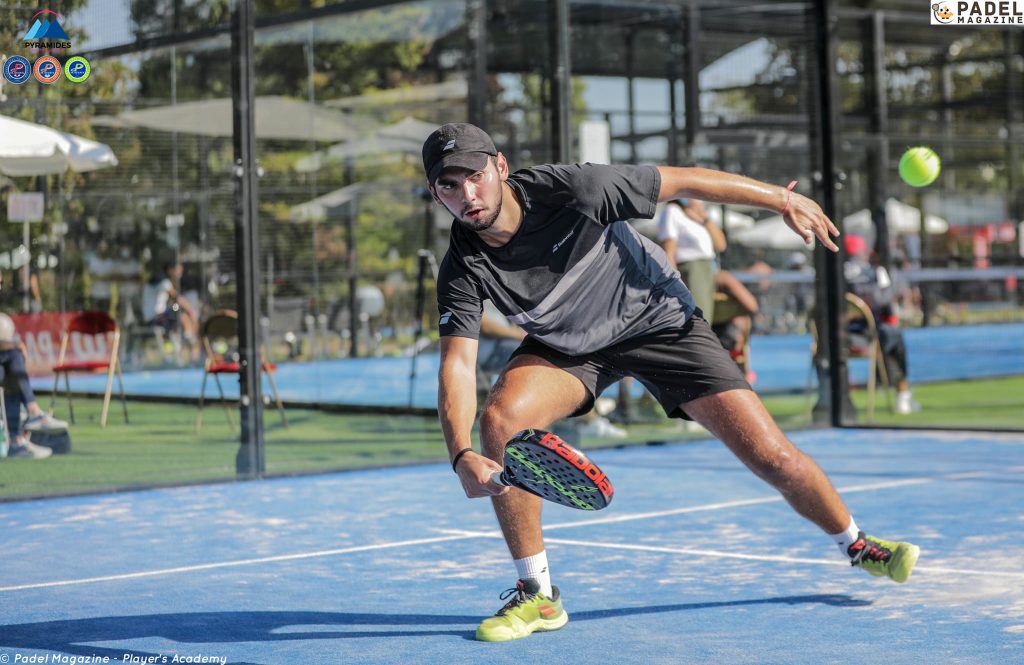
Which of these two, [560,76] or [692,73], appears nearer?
[560,76]

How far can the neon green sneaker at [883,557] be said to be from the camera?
5078 millimetres

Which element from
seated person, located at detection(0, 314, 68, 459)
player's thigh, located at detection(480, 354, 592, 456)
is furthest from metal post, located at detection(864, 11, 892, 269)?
player's thigh, located at detection(480, 354, 592, 456)

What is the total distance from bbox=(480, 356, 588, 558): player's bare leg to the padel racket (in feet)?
1.77

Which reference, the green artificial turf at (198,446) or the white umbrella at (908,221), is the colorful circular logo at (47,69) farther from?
the white umbrella at (908,221)

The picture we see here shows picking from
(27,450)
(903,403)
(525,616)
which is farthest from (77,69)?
(903,403)

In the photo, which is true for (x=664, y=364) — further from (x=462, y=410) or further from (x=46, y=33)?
(x=46, y=33)

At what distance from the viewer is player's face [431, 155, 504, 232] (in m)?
4.52

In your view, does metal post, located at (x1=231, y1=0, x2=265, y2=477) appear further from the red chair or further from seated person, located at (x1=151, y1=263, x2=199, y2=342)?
the red chair

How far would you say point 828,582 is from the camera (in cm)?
563

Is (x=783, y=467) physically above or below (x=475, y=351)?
below

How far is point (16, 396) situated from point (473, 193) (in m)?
4.81

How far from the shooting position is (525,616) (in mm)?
4887

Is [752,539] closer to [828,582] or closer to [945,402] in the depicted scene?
[828,582]

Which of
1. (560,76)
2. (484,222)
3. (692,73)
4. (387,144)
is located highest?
(692,73)
